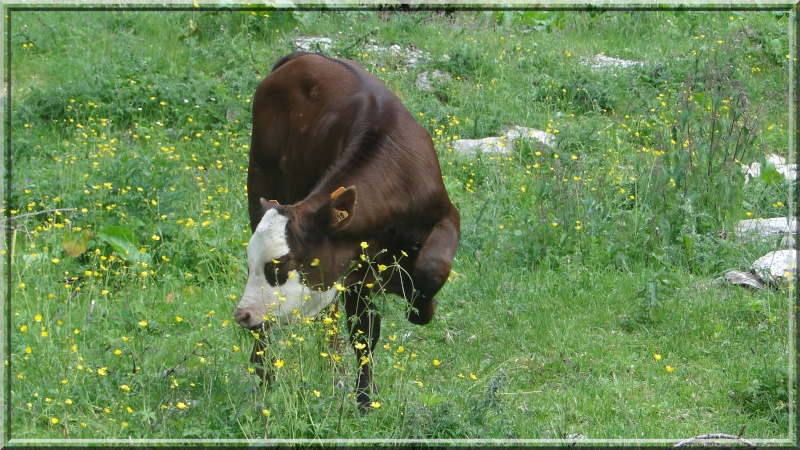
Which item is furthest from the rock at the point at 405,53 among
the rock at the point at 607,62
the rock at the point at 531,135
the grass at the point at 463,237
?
the rock at the point at 607,62

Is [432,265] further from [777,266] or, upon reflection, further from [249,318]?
[777,266]

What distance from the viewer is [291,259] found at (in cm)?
562

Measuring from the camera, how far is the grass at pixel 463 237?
18.1ft

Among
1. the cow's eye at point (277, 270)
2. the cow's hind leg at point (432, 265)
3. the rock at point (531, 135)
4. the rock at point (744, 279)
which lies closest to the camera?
the cow's eye at point (277, 270)

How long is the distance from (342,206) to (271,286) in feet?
1.92

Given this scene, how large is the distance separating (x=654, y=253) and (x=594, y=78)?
4701 mm

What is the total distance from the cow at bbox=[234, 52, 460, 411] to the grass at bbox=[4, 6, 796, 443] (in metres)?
0.25

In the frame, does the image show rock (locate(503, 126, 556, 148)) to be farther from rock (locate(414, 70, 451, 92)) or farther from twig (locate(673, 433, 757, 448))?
twig (locate(673, 433, 757, 448))

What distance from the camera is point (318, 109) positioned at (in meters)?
7.00

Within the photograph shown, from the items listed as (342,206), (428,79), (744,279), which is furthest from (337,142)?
(428,79)

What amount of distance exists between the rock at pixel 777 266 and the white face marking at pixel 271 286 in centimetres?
366

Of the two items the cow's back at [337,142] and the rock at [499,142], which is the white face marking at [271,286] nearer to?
the cow's back at [337,142]

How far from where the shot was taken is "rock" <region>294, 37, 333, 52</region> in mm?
12461

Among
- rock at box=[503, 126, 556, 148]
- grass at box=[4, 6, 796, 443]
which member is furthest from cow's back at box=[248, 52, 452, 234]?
rock at box=[503, 126, 556, 148]
